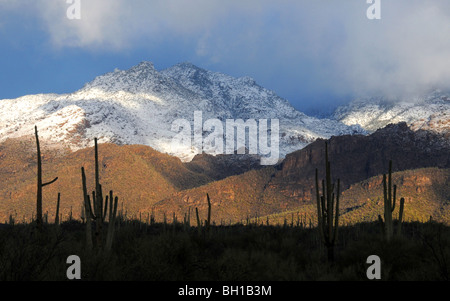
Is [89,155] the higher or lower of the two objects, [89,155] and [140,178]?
the higher

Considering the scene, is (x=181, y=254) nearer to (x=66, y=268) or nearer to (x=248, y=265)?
(x=248, y=265)

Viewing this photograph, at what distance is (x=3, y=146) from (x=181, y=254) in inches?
7308

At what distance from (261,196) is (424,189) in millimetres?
53799

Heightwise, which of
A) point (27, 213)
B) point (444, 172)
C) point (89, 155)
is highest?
point (89, 155)

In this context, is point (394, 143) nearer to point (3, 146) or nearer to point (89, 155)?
point (89, 155)

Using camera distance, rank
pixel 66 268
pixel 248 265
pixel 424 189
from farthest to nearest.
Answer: pixel 424 189, pixel 248 265, pixel 66 268

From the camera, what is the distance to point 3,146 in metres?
175

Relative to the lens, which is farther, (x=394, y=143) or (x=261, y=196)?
(x=394, y=143)

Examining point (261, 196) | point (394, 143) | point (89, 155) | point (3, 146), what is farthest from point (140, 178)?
point (394, 143)

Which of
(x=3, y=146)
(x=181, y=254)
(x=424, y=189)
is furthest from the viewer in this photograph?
(x=3, y=146)

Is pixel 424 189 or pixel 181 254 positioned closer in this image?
pixel 181 254
